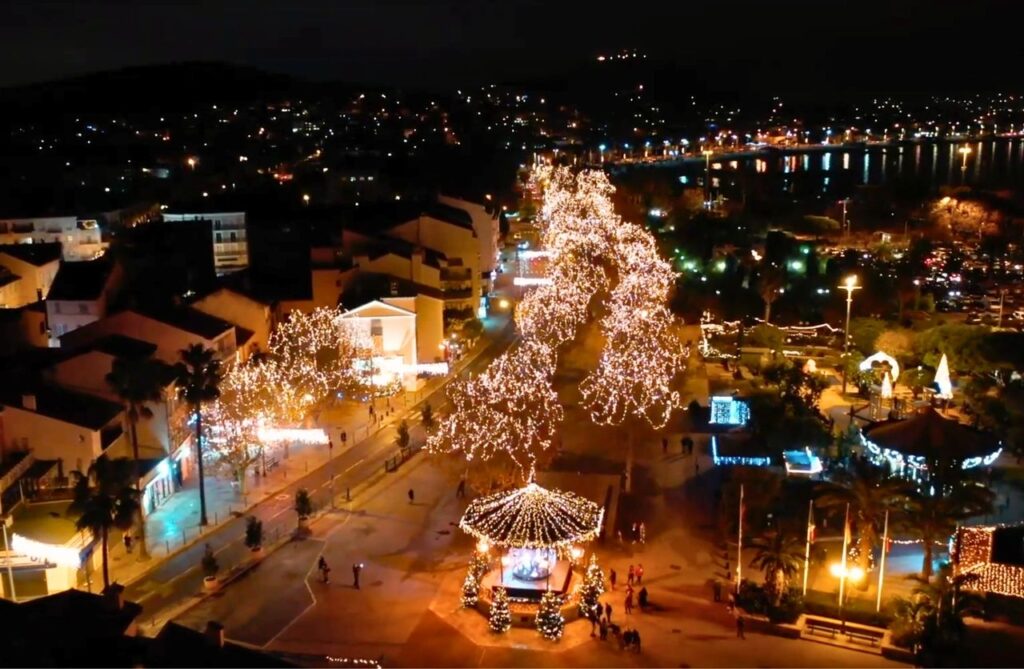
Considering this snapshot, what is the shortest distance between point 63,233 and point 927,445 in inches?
1628

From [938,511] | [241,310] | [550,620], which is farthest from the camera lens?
[241,310]

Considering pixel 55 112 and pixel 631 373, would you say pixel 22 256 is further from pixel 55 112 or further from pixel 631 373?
pixel 55 112

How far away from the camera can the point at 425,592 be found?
20.0 m

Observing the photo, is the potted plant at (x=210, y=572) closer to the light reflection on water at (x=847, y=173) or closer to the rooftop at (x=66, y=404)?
the rooftop at (x=66, y=404)

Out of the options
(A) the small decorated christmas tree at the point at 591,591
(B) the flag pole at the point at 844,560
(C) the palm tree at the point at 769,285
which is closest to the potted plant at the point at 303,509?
(A) the small decorated christmas tree at the point at 591,591

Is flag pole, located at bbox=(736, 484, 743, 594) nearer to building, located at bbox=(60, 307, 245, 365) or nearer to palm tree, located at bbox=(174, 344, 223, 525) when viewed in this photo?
palm tree, located at bbox=(174, 344, 223, 525)

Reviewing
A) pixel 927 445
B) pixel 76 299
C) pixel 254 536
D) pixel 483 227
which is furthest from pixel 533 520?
pixel 483 227

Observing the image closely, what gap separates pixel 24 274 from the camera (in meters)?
39.8

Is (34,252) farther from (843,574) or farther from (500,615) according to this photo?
(843,574)

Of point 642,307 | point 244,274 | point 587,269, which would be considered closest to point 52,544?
point 244,274

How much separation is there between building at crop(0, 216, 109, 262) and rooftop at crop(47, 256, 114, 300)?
13.3 metres

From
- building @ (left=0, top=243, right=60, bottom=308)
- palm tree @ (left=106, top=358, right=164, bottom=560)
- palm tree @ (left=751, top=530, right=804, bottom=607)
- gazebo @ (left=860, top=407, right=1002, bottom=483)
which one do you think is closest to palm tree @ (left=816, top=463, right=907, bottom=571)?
palm tree @ (left=751, top=530, right=804, bottom=607)

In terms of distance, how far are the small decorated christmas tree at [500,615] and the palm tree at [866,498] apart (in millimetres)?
Answer: 6410

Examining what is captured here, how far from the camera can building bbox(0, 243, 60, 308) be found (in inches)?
1521
